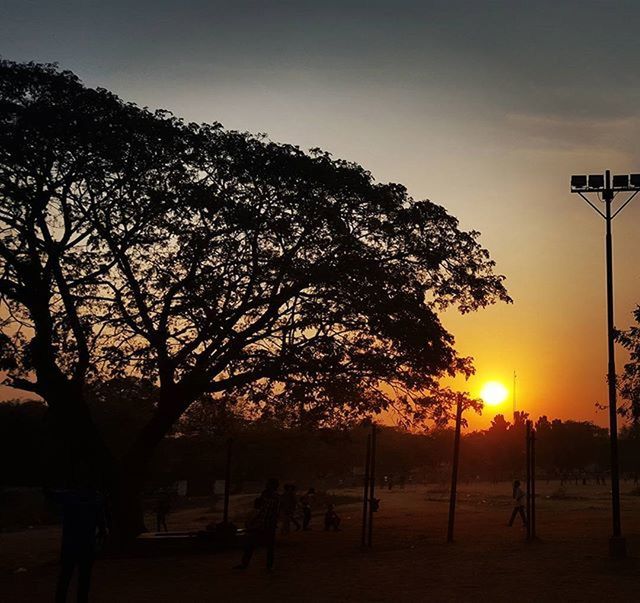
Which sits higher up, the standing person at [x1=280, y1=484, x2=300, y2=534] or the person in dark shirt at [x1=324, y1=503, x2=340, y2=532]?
the standing person at [x1=280, y1=484, x2=300, y2=534]

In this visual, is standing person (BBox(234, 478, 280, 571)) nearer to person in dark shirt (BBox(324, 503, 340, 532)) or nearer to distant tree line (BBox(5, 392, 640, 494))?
distant tree line (BBox(5, 392, 640, 494))

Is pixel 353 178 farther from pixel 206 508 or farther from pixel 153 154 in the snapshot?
pixel 206 508

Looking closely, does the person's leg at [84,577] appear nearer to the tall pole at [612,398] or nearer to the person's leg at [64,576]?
the person's leg at [64,576]

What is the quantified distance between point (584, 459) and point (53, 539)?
11003 centimetres

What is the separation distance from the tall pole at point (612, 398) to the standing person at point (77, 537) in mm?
14246

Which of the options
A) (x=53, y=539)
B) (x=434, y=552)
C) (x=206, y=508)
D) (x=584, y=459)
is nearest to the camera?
(x=434, y=552)

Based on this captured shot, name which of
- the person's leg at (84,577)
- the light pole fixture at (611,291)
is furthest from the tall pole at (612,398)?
the person's leg at (84,577)

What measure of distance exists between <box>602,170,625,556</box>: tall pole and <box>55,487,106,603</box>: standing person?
14.2 meters

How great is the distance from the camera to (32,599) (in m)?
15.5

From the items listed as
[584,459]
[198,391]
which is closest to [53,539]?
[198,391]

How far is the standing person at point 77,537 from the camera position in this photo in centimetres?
1200

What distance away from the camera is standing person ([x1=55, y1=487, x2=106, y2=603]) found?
12.0 m

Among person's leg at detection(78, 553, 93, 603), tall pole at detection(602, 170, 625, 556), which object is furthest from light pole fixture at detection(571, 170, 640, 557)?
person's leg at detection(78, 553, 93, 603)

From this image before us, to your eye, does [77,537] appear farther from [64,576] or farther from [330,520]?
[330,520]
